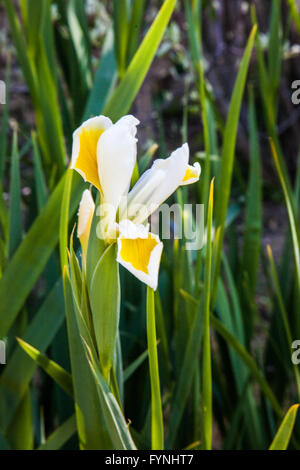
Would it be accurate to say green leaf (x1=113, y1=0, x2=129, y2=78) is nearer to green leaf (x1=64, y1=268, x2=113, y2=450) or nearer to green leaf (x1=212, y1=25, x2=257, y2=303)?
green leaf (x1=212, y1=25, x2=257, y2=303)

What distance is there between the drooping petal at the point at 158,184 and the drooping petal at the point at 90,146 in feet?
0.09

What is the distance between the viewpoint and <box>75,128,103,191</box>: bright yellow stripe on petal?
0.36 meters

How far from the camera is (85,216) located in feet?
1.24

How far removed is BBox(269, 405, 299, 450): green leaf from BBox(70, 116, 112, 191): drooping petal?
0.22m

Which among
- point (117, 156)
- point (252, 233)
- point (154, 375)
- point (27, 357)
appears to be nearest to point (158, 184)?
point (117, 156)

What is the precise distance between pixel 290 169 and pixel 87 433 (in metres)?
1.83

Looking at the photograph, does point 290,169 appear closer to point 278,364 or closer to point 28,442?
point 278,364

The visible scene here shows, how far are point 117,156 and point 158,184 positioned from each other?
0.03 m

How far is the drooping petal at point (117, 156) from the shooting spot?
0.33 m

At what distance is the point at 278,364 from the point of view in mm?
800

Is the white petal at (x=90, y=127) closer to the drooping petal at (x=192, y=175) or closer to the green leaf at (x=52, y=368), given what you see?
the drooping petal at (x=192, y=175)

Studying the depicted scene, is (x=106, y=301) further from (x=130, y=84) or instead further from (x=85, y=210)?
(x=130, y=84)

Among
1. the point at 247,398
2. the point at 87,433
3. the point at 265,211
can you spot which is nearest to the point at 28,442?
the point at 87,433

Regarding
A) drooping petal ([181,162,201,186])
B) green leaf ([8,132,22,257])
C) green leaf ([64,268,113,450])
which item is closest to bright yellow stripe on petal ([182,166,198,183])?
drooping petal ([181,162,201,186])
